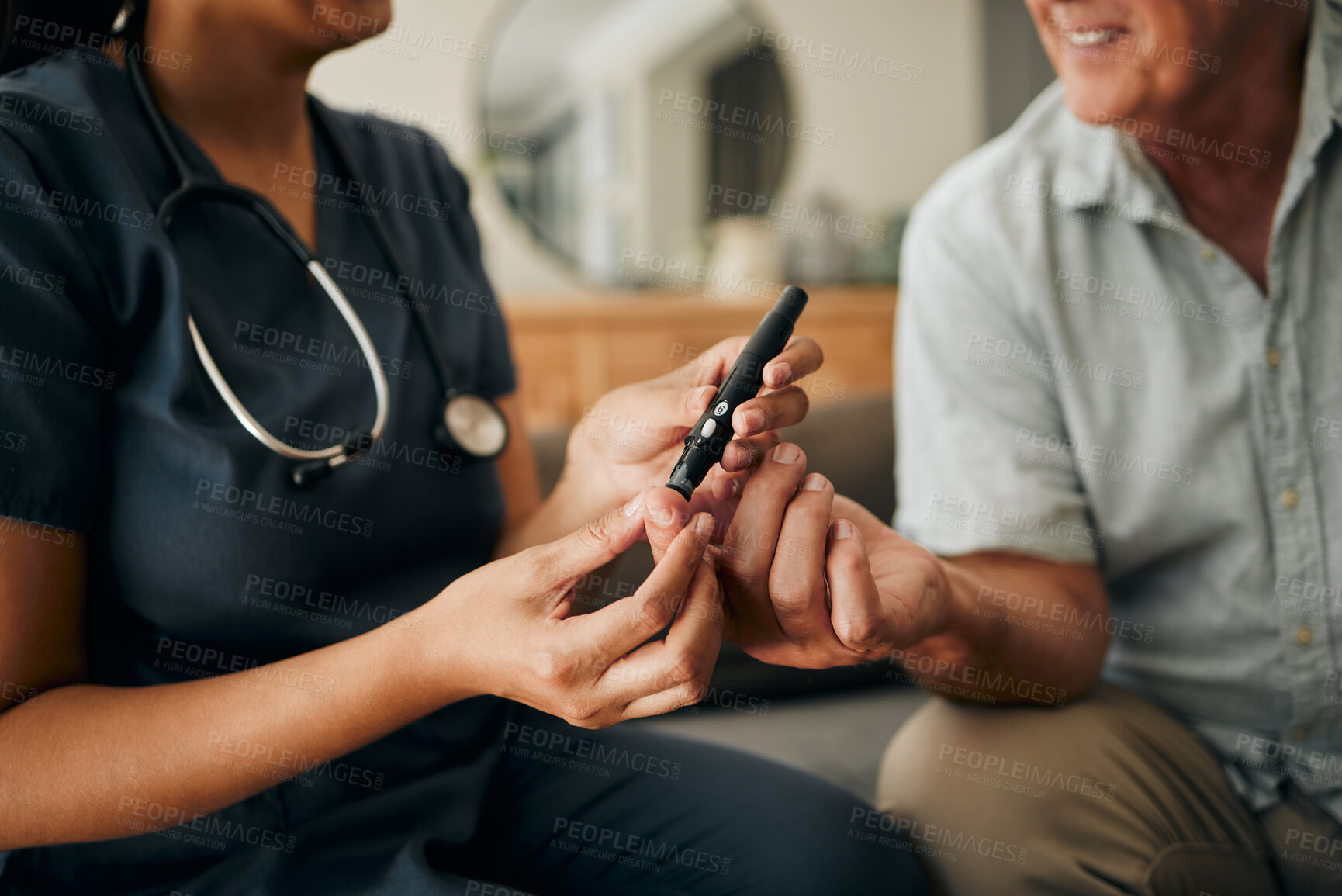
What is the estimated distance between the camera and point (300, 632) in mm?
599

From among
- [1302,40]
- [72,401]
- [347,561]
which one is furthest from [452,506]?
[1302,40]

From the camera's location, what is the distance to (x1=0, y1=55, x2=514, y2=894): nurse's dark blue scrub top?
52 cm

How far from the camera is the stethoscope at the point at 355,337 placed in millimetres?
572

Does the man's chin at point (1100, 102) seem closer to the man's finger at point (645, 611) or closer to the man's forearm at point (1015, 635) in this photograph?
the man's forearm at point (1015, 635)

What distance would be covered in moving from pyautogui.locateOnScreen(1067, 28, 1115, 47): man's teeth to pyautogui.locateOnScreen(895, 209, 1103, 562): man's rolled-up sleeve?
0.57 ft

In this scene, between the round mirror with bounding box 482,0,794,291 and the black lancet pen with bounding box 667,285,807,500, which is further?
the round mirror with bounding box 482,0,794,291

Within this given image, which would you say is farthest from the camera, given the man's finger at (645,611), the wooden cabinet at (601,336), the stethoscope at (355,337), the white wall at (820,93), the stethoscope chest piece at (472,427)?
the white wall at (820,93)

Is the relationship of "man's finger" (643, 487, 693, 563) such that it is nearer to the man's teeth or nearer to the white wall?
the man's teeth

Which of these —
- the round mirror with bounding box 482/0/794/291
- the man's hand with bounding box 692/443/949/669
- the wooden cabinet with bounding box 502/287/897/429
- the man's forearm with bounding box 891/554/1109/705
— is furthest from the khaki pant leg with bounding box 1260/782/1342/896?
the round mirror with bounding box 482/0/794/291

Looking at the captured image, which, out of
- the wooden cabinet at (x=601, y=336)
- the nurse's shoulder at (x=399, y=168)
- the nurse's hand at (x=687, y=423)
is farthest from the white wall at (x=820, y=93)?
the nurse's hand at (x=687, y=423)

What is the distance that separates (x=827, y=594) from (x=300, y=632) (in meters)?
0.34

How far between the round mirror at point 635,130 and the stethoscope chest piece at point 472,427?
207cm

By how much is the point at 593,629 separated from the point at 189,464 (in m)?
0.28

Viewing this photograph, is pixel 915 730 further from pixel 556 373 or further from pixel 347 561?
pixel 556 373
